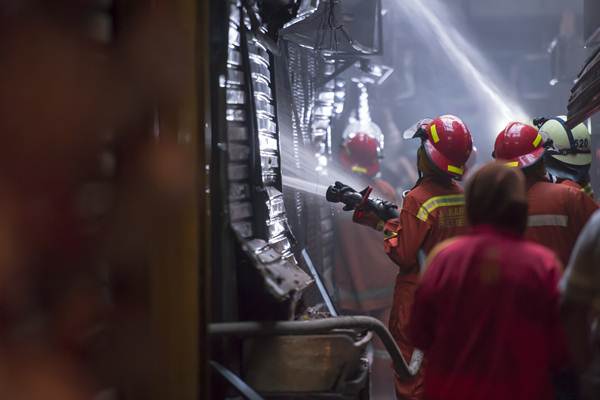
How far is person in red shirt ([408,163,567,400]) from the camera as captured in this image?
3.32 metres

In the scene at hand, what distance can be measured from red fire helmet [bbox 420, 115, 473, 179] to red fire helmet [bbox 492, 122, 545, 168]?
0.27 meters

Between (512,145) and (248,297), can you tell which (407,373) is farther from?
(512,145)

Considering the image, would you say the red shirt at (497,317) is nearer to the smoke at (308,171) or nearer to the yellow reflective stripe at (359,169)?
the smoke at (308,171)

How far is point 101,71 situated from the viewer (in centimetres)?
330

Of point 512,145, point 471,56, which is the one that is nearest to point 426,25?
point 471,56

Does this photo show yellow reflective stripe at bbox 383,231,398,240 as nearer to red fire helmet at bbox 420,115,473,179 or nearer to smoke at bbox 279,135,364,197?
red fire helmet at bbox 420,115,473,179

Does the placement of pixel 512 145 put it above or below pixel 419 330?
above

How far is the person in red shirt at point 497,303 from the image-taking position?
3320mm

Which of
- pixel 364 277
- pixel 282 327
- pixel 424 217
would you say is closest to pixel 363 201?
pixel 424 217

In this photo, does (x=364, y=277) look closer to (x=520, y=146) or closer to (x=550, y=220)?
(x=520, y=146)

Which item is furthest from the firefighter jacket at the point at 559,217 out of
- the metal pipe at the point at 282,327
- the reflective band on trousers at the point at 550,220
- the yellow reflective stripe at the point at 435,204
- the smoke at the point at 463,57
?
the smoke at the point at 463,57

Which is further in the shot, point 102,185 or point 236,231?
point 236,231

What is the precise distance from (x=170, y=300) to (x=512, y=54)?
24854 mm

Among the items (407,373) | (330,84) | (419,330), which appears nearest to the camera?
(419,330)
